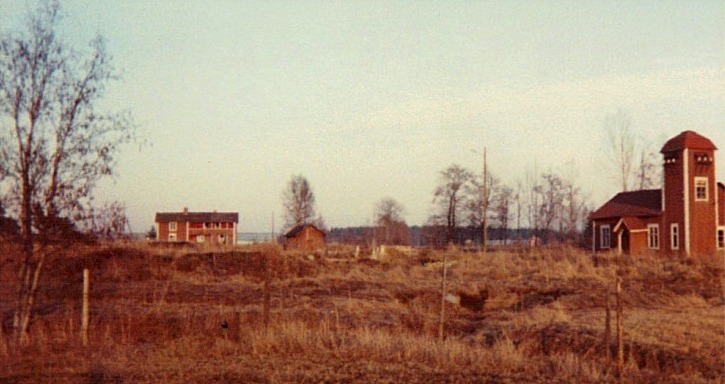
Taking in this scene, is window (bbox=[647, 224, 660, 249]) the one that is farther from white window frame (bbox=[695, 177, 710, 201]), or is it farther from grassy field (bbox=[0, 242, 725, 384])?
grassy field (bbox=[0, 242, 725, 384])

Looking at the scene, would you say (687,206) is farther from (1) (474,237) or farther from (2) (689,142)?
(1) (474,237)

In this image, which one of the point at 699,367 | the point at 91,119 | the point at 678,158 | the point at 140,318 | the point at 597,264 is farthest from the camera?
the point at 678,158

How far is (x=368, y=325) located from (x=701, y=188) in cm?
3077

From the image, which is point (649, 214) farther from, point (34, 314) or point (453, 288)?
point (34, 314)

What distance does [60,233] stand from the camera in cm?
1408

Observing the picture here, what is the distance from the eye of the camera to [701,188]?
130 feet

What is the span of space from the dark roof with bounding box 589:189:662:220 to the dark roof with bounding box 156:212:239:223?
184 ft

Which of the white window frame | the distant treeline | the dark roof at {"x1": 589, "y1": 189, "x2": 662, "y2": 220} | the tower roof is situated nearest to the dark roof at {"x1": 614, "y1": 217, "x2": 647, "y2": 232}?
the dark roof at {"x1": 589, "y1": 189, "x2": 662, "y2": 220}

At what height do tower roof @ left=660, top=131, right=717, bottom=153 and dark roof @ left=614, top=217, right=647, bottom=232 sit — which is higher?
tower roof @ left=660, top=131, right=717, bottom=153

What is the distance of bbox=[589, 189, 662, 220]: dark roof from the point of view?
42594mm

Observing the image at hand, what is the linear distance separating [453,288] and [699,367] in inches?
555

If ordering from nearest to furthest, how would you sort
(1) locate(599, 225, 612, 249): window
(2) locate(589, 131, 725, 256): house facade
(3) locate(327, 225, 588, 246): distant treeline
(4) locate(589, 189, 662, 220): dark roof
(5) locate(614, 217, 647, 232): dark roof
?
1. (2) locate(589, 131, 725, 256): house facade
2. (4) locate(589, 189, 662, 220): dark roof
3. (5) locate(614, 217, 647, 232): dark roof
4. (1) locate(599, 225, 612, 249): window
5. (3) locate(327, 225, 588, 246): distant treeline

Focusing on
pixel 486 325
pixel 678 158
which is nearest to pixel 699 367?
pixel 486 325

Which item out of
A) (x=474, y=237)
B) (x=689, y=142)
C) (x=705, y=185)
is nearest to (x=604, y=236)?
(x=705, y=185)
